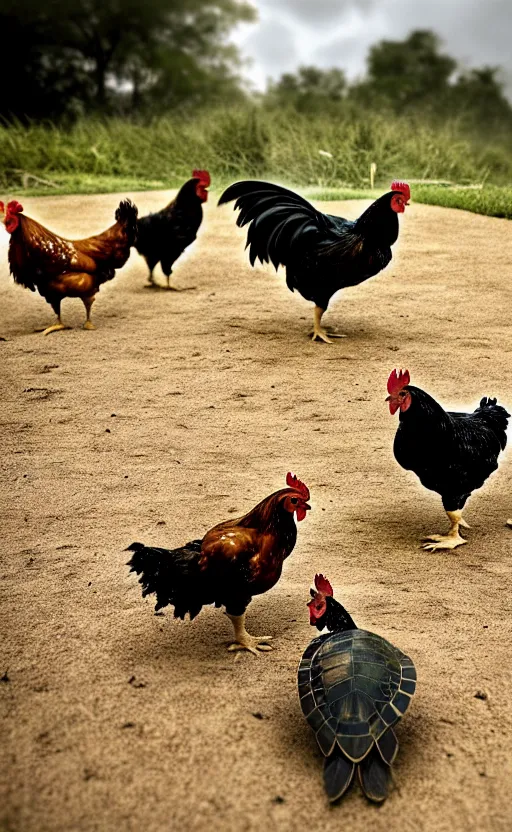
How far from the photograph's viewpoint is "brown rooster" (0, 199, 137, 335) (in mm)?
6859

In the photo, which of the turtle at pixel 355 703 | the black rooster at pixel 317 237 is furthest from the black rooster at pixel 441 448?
the black rooster at pixel 317 237

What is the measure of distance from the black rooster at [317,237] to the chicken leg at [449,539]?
9.24 feet

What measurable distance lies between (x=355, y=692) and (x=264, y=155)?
13668 mm

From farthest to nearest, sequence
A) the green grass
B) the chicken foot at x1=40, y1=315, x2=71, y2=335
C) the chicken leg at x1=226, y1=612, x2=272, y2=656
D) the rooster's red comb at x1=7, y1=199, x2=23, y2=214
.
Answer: the green grass
the chicken foot at x1=40, y1=315, x2=71, y2=335
the rooster's red comb at x1=7, y1=199, x2=23, y2=214
the chicken leg at x1=226, y1=612, x2=272, y2=656

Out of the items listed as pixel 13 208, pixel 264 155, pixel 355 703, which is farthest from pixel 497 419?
pixel 264 155

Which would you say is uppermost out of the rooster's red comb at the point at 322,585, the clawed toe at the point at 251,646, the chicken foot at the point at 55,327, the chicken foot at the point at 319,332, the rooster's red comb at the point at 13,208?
the rooster's red comb at the point at 13,208

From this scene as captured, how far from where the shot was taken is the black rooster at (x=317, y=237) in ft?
21.6

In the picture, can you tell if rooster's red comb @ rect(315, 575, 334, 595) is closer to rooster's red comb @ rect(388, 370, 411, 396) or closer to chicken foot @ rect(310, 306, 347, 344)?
rooster's red comb @ rect(388, 370, 411, 396)

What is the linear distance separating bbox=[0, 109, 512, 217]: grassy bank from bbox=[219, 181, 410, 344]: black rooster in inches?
233

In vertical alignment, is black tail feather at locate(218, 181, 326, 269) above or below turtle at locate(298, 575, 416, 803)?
above

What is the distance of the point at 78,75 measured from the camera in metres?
21.7

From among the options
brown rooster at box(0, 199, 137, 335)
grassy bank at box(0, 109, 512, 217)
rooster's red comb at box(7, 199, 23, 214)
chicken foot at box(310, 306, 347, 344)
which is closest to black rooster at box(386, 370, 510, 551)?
chicken foot at box(310, 306, 347, 344)

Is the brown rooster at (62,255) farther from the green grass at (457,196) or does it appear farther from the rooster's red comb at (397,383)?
the green grass at (457,196)

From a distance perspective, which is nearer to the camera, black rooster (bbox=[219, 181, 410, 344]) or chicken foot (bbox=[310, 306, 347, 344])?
black rooster (bbox=[219, 181, 410, 344])
